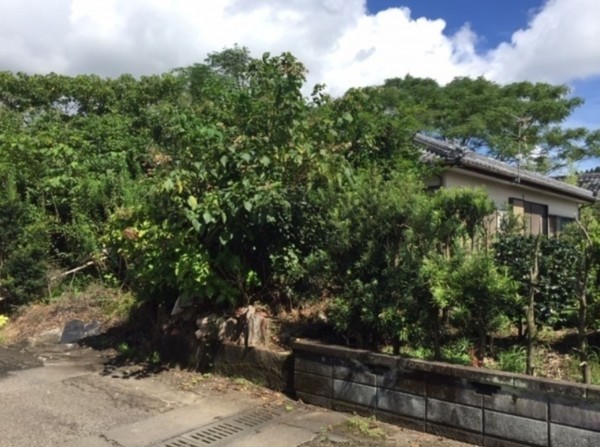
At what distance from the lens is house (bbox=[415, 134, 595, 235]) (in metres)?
10.1

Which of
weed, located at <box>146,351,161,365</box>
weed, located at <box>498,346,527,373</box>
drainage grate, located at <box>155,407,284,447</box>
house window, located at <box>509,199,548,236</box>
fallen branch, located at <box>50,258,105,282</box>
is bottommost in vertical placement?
drainage grate, located at <box>155,407,284,447</box>

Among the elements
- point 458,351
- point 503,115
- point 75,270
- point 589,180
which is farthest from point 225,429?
point 589,180

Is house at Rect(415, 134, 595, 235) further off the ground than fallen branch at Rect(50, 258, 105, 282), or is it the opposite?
house at Rect(415, 134, 595, 235)

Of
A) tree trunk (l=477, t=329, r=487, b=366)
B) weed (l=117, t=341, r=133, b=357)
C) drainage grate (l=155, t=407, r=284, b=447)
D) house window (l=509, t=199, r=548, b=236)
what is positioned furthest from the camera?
house window (l=509, t=199, r=548, b=236)

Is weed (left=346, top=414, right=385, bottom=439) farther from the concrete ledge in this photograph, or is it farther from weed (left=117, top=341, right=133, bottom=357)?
weed (left=117, top=341, right=133, bottom=357)

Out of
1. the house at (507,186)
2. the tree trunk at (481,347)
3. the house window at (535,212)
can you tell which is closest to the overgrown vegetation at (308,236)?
the tree trunk at (481,347)

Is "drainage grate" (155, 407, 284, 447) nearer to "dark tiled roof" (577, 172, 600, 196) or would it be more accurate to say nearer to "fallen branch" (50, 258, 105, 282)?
"fallen branch" (50, 258, 105, 282)

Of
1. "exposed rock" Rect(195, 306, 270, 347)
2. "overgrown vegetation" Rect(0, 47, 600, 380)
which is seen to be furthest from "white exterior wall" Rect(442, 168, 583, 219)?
"exposed rock" Rect(195, 306, 270, 347)

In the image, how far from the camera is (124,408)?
15.2ft

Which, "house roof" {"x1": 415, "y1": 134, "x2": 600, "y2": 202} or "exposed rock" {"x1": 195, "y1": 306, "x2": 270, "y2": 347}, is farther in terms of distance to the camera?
"house roof" {"x1": 415, "y1": 134, "x2": 600, "y2": 202}

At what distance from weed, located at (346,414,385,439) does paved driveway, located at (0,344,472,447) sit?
0.05 m

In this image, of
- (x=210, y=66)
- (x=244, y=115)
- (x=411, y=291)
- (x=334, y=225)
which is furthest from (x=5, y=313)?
(x=210, y=66)

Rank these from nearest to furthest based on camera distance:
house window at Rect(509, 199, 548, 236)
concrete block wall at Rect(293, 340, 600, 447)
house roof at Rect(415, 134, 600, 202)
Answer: concrete block wall at Rect(293, 340, 600, 447) < house roof at Rect(415, 134, 600, 202) < house window at Rect(509, 199, 548, 236)

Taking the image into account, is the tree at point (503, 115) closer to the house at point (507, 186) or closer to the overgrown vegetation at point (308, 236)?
the house at point (507, 186)
